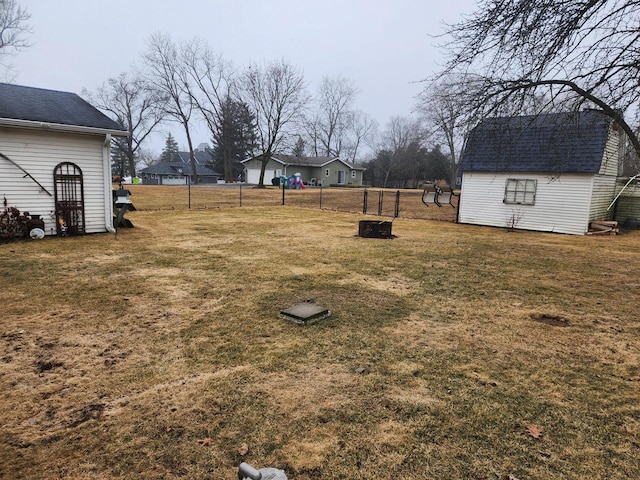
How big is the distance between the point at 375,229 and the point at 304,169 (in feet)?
111

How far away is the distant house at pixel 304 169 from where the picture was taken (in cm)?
4178

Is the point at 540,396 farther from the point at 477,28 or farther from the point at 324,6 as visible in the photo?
the point at 324,6

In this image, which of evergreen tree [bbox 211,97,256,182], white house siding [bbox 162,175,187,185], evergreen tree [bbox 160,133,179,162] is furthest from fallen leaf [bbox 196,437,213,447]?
evergreen tree [bbox 160,133,179,162]

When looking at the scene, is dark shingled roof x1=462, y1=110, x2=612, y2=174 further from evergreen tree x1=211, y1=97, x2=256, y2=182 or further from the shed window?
evergreen tree x1=211, y1=97, x2=256, y2=182

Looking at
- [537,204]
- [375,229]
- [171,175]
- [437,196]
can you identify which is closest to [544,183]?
[537,204]

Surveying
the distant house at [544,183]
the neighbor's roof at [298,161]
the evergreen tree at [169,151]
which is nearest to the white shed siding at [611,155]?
the distant house at [544,183]

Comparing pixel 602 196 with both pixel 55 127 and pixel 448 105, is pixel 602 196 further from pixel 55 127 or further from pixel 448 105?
pixel 55 127

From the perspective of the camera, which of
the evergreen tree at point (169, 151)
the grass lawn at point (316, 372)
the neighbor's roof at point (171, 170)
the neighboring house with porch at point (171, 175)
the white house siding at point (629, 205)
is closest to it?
the grass lawn at point (316, 372)

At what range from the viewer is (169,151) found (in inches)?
3086

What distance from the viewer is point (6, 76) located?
25.3m

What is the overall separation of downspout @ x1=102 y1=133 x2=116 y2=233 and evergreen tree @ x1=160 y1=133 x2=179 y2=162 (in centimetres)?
7025

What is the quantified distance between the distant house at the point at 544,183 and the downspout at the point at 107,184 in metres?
10.4

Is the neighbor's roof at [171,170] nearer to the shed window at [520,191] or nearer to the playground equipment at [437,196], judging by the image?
the playground equipment at [437,196]

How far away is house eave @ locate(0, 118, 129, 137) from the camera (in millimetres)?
8203
